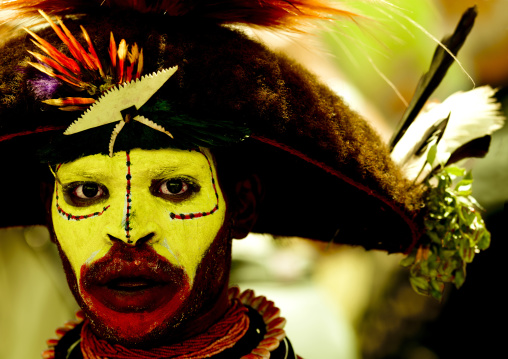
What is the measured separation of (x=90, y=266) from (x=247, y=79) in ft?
2.64

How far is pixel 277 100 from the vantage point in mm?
1941

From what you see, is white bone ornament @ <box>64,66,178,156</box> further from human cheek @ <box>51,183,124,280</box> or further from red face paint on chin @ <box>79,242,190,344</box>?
red face paint on chin @ <box>79,242,190,344</box>

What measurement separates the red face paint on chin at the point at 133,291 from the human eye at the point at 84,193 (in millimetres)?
190

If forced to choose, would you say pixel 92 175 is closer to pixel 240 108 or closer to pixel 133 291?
pixel 133 291

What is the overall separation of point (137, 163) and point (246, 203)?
1.68 ft

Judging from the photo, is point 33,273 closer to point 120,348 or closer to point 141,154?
point 120,348

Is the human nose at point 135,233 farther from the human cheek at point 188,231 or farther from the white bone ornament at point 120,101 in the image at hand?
the white bone ornament at point 120,101

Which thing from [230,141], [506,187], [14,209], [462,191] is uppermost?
[230,141]

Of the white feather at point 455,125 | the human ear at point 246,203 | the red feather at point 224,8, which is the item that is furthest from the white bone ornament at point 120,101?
the white feather at point 455,125

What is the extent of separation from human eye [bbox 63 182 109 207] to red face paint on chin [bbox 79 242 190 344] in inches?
7.5

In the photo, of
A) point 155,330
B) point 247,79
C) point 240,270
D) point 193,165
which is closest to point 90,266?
A: point 155,330

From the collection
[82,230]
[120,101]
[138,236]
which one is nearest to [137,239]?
[138,236]

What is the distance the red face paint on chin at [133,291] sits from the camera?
1902 mm

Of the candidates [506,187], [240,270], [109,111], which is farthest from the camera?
[240,270]
